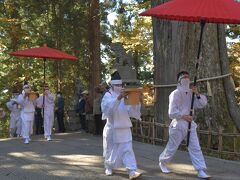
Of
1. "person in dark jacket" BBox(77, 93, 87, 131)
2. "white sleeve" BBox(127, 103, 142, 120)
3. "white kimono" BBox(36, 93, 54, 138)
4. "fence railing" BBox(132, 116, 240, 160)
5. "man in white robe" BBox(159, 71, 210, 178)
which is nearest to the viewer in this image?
"man in white robe" BBox(159, 71, 210, 178)

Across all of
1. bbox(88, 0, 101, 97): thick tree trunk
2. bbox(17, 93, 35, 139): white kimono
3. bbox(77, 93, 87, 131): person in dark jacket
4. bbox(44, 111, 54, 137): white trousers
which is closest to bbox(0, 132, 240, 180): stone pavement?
bbox(17, 93, 35, 139): white kimono

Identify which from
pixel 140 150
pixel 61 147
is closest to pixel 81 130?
pixel 61 147

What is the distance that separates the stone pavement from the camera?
736 cm

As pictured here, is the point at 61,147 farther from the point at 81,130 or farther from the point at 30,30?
the point at 30,30

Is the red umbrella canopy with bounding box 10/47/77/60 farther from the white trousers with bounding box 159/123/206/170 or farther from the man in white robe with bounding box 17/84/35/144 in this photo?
the white trousers with bounding box 159/123/206/170

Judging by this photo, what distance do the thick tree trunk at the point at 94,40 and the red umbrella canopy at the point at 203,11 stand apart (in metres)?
14.8

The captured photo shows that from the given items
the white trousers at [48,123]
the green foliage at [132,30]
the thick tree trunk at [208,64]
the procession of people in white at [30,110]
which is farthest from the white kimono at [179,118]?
the green foliage at [132,30]

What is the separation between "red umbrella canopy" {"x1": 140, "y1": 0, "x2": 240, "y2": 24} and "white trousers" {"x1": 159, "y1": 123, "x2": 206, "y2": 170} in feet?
6.18

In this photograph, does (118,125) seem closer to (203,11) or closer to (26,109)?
(203,11)

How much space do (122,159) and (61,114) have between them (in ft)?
31.1

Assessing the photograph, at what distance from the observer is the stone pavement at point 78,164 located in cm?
736

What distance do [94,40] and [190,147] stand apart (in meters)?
15.3

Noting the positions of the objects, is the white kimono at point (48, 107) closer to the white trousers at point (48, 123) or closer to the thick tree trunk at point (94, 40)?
the white trousers at point (48, 123)

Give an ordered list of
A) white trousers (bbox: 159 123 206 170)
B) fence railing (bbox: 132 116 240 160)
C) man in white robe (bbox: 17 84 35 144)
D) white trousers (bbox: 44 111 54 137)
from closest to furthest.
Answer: white trousers (bbox: 159 123 206 170) < fence railing (bbox: 132 116 240 160) < man in white robe (bbox: 17 84 35 144) < white trousers (bbox: 44 111 54 137)
